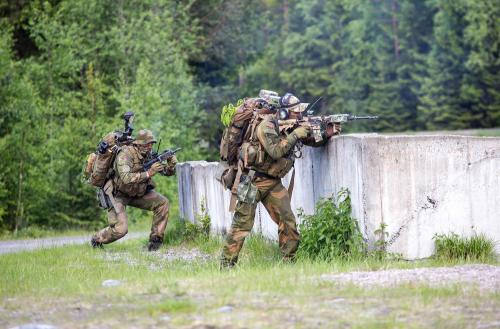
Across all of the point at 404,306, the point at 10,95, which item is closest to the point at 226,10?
the point at 10,95

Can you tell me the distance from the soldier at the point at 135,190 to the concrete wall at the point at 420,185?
439cm

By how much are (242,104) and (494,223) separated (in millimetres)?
3185

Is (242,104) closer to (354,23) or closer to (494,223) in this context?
(494,223)

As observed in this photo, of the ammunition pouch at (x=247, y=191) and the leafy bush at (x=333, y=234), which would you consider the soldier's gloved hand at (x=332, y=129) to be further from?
the ammunition pouch at (x=247, y=191)

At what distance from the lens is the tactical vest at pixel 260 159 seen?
11820 millimetres

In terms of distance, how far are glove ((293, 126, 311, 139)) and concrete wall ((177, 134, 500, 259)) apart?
42 cm

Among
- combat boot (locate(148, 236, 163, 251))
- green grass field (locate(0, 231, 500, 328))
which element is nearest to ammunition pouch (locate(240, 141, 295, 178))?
green grass field (locate(0, 231, 500, 328))

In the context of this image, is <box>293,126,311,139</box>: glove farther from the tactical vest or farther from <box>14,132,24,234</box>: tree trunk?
<box>14,132,24,234</box>: tree trunk

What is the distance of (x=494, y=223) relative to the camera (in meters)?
11.9

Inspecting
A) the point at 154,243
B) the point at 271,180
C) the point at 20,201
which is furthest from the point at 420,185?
the point at 20,201

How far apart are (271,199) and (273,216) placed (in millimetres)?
247

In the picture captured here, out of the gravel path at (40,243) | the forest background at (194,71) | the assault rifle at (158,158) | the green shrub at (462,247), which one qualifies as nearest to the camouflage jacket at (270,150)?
the forest background at (194,71)

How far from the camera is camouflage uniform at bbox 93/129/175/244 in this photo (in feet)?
51.2

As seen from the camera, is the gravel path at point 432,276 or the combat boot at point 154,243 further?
the combat boot at point 154,243
